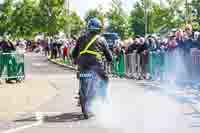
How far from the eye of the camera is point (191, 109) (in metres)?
13.5

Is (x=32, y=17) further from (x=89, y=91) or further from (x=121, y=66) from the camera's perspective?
(x=89, y=91)

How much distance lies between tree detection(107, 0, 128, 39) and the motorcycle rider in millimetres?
66281

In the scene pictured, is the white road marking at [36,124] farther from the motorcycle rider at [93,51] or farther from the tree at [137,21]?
the tree at [137,21]

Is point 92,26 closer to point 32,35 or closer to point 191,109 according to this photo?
point 191,109

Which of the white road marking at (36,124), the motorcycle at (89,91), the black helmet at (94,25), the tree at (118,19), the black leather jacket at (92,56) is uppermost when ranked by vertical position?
the tree at (118,19)

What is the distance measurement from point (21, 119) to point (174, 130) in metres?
3.65

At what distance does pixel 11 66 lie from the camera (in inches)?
961

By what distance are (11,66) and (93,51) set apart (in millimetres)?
12304

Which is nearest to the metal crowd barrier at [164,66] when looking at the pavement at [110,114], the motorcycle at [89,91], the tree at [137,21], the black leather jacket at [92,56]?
the pavement at [110,114]

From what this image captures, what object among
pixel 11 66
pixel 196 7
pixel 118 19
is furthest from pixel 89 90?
pixel 118 19

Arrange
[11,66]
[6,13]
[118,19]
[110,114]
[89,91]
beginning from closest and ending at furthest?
[89,91] → [110,114] → [11,66] → [118,19] → [6,13]

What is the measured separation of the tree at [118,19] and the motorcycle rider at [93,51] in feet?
217

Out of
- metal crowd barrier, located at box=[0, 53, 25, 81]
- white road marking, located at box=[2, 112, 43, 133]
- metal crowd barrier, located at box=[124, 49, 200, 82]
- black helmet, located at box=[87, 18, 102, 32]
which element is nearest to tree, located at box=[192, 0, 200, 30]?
metal crowd barrier, located at box=[124, 49, 200, 82]

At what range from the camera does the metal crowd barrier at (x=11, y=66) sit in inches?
939
